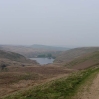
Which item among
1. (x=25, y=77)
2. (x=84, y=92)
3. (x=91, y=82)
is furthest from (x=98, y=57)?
(x=84, y=92)

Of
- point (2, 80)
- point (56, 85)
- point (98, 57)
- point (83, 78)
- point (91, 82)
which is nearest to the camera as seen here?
point (56, 85)

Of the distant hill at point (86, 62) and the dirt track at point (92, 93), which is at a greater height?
the dirt track at point (92, 93)

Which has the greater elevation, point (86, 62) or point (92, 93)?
point (92, 93)

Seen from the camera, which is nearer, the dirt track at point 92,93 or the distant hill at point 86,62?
the dirt track at point 92,93

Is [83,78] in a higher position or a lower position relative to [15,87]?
higher

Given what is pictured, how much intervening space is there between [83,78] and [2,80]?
10.8 meters

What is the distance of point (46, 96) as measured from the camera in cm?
1428

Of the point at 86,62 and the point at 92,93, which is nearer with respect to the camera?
the point at 92,93

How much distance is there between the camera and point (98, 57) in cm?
4806

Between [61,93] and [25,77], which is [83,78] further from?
[25,77]

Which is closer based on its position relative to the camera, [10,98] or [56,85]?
[10,98]

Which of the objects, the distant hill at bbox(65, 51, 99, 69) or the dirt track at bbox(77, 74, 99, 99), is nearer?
the dirt track at bbox(77, 74, 99, 99)

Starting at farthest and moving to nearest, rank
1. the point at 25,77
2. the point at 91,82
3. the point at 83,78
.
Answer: the point at 25,77 → the point at 83,78 → the point at 91,82

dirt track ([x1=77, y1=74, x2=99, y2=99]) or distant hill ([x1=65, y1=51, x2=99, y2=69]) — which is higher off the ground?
dirt track ([x1=77, y1=74, x2=99, y2=99])
